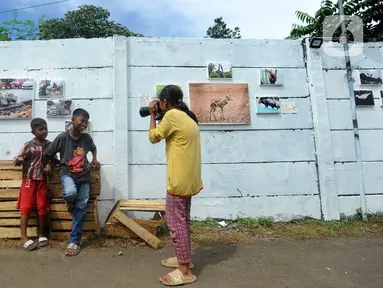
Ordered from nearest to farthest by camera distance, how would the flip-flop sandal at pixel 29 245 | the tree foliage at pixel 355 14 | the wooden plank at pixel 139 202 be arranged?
1. the flip-flop sandal at pixel 29 245
2. the wooden plank at pixel 139 202
3. the tree foliage at pixel 355 14

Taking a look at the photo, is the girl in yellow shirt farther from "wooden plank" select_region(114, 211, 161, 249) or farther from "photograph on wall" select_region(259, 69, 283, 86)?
"photograph on wall" select_region(259, 69, 283, 86)

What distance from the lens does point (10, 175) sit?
151 inches

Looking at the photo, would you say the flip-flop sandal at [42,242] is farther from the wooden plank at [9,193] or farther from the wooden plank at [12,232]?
the wooden plank at [9,193]

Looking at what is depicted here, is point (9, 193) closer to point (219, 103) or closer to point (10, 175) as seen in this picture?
point (10, 175)

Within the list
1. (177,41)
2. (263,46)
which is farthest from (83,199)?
(263,46)

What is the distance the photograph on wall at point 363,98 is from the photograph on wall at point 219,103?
1.67m

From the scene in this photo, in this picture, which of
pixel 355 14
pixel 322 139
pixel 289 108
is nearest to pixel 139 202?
pixel 289 108

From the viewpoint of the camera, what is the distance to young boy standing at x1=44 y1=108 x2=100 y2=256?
346 centimetres

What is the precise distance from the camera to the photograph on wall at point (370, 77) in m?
4.77

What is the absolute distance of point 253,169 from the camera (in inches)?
177

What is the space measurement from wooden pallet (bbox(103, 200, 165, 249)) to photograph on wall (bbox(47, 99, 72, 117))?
4.91ft

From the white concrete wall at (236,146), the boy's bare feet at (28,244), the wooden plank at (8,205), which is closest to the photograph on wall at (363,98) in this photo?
the white concrete wall at (236,146)
